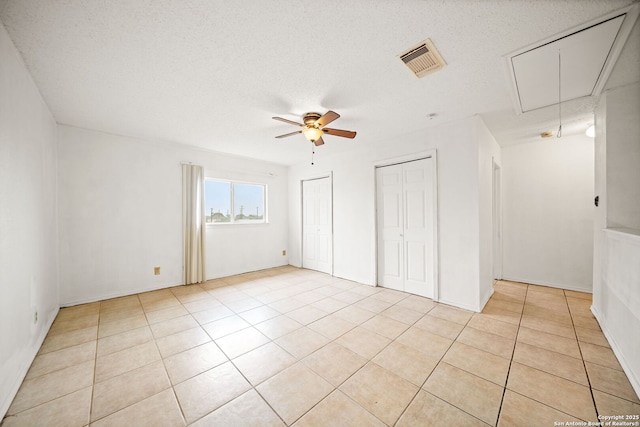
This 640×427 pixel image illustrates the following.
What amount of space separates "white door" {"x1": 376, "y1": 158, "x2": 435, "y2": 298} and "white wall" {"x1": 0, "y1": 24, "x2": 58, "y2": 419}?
4.15m

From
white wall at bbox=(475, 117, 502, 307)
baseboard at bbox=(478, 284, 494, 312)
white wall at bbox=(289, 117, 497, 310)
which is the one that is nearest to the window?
white wall at bbox=(289, 117, 497, 310)

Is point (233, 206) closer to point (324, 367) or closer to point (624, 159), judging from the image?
point (324, 367)

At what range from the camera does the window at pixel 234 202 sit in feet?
15.9

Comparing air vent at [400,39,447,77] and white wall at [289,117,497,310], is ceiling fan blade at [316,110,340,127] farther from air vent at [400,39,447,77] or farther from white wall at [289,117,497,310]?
white wall at [289,117,497,310]

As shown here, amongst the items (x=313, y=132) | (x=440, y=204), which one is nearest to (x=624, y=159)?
(x=440, y=204)

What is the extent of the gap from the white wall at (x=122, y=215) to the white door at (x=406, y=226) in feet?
10.5

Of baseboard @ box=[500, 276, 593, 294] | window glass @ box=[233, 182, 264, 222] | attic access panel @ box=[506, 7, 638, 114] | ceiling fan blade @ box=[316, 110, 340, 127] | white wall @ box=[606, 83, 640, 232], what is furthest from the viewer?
window glass @ box=[233, 182, 264, 222]

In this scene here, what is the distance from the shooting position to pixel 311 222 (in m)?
5.49

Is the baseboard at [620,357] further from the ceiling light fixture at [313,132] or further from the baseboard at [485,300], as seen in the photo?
the ceiling light fixture at [313,132]

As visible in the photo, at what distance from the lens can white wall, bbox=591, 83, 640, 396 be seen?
191cm

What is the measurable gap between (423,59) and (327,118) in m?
1.03

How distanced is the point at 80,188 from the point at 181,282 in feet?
6.94

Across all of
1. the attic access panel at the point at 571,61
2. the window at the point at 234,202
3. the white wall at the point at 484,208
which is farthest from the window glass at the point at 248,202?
the attic access panel at the point at 571,61

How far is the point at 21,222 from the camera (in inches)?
77.7
